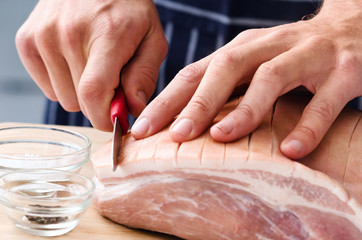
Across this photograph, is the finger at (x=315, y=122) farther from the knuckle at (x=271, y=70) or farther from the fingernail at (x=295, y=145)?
the knuckle at (x=271, y=70)

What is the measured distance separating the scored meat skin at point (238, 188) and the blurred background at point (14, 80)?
419 centimetres

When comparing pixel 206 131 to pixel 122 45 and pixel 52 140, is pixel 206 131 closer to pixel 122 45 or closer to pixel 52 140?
pixel 122 45

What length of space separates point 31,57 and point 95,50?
1.16 feet

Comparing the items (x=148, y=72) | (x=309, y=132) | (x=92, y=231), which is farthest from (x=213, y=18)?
(x=92, y=231)

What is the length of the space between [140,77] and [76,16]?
0.31 m

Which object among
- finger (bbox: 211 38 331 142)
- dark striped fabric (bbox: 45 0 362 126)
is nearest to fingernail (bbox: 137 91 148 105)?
finger (bbox: 211 38 331 142)

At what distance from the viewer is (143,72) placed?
5.36 feet

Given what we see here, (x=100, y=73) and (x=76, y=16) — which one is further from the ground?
(x=76, y=16)

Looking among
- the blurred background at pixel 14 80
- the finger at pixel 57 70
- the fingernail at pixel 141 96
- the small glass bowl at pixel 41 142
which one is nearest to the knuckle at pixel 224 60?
the fingernail at pixel 141 96

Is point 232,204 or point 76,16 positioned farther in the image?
point 76,16

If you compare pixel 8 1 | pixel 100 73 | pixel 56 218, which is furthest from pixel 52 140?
pixel 8 1

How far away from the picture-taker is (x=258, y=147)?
3.88 feet

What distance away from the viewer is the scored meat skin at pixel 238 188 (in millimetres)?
1148

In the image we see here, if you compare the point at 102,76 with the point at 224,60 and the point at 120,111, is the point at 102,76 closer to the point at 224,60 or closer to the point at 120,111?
the point at 120,111
